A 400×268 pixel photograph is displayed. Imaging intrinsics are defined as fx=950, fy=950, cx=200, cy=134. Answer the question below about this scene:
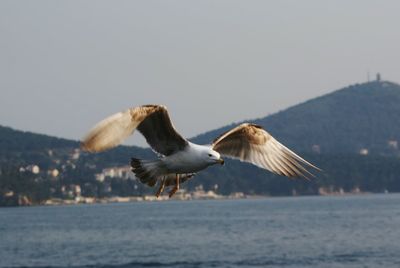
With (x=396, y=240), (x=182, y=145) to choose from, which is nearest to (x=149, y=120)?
(x=182, y=145)

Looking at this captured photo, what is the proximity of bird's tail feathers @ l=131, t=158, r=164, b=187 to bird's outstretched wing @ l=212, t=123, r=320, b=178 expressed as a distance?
129cm

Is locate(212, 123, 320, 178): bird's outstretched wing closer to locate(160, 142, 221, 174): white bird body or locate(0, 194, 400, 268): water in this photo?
locate(160, 142, 221, 174): white bird body

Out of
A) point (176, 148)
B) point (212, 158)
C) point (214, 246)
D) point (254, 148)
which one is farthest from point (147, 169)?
point (214, 246)

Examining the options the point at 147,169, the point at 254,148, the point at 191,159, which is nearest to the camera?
the point at 191,159

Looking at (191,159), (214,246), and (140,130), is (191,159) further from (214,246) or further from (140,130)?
(214,246)

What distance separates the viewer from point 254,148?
1584cm

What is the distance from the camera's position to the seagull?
1148 cm

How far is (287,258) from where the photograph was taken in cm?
9062

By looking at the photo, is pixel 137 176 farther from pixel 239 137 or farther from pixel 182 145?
pixel 239 137

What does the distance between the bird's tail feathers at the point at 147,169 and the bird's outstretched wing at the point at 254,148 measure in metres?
1.29

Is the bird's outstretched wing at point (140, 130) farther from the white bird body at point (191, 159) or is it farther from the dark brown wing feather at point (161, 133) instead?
the white bird body at point (191, 159)

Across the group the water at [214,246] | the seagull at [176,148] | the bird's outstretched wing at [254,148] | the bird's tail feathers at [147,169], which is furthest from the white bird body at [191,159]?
the water at [214,246]

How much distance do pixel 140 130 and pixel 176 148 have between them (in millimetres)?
748

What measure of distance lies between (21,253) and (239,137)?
101m
